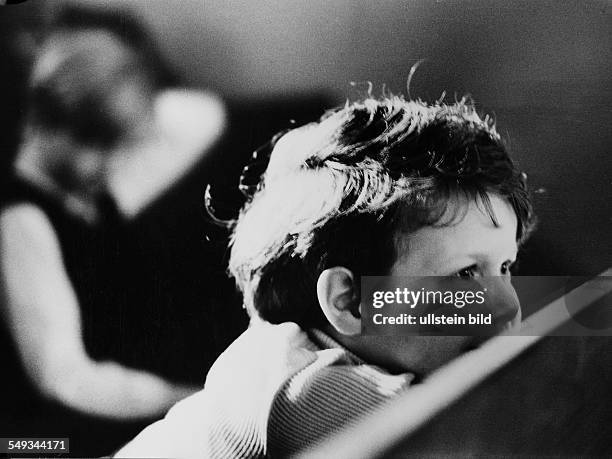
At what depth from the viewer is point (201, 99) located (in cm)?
216

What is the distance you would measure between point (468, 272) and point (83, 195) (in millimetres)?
1337

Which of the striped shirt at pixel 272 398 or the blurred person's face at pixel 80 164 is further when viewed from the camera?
the blurred person's face at pixel 80 164

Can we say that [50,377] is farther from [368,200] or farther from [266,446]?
[368,200]

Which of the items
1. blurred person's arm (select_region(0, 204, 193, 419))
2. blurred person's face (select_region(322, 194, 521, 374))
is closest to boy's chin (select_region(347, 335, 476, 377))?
blurred person's face (select_region(322, 194, 521, 374))

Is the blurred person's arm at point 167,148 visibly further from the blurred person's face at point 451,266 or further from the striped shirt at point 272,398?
the blurred person's face at point 451,266

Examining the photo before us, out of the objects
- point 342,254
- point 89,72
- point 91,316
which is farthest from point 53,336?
point 342,254

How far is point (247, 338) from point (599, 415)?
1222 mm

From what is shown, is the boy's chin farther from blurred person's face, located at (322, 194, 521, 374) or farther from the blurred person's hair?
the blurred person's hair

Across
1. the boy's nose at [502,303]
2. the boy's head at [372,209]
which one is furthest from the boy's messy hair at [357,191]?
the boy's nose at [502,303]

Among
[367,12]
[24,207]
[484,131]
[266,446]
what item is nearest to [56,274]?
[24,207]

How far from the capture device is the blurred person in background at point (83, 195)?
7.04 ft

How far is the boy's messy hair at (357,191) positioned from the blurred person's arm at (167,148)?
241mm

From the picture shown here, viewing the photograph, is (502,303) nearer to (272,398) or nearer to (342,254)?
(342,254)

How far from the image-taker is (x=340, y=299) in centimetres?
210
